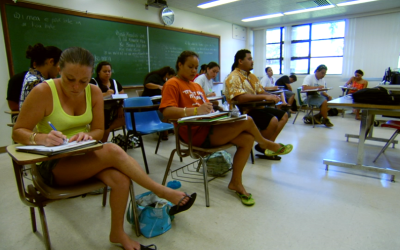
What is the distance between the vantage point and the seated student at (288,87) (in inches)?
259

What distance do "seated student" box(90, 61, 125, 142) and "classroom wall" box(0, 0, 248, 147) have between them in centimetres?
137

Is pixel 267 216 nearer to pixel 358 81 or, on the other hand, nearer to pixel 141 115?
pixel 141 115

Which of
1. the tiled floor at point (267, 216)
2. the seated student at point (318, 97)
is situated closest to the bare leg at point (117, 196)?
the tiled floor at point (267, 216)

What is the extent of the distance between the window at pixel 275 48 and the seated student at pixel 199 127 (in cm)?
669

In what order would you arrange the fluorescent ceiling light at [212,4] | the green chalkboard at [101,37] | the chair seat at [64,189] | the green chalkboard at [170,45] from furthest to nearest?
the fluorescent ceiling light at [212,4]
the green chalkboard at [170,45]
the green chalkboard at [101,37]
the chair seat at [64,189]

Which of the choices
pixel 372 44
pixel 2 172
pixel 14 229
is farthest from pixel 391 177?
pixel 372 44

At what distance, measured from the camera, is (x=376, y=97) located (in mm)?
2227

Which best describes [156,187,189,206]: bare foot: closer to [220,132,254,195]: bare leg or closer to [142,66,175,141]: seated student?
[220,132,254,195]: bare leg

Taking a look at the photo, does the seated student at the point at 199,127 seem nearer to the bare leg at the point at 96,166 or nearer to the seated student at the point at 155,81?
the bare leg at the point at 96,166

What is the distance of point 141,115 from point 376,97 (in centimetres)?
243

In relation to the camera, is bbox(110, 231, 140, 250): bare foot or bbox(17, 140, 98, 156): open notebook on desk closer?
bbox(17, 140, 98, 156): open notebook on desk

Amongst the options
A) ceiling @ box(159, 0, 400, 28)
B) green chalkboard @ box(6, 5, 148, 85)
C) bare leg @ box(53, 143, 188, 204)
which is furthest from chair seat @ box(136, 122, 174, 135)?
ceiling @ box(159, 0, 400, 28)

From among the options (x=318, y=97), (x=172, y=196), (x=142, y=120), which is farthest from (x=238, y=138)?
(x=318, y=97)

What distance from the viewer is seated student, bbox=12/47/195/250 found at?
1193mm
